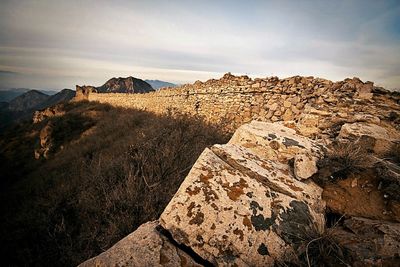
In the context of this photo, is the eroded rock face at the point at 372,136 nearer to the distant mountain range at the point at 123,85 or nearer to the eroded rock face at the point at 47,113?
the eroded rock face at the point at 47,113

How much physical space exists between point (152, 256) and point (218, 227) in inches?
18.1

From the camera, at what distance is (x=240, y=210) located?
156cm

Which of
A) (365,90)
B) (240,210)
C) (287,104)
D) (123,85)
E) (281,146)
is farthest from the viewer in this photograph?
(123,85)

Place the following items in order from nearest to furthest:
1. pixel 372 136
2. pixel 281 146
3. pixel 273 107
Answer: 1. pixel 281 146
2. pixel 372 136
3. pixel 273 107

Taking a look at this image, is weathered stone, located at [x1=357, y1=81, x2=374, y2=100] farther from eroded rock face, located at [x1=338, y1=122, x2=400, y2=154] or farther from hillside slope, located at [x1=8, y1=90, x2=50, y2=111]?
hillside slope, located at [x1=8, y1=90, x2=50, y2=111]

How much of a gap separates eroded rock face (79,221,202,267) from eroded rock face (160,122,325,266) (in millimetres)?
85

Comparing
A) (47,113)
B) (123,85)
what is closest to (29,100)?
(123,85)

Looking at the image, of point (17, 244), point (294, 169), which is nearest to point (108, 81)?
point (17, 244)

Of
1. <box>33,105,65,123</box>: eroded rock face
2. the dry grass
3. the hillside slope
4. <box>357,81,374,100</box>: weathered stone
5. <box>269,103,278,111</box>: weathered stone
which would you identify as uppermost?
<box>357,81,374,100</box>: weathered stone

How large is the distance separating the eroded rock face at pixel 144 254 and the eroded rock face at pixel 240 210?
0.28 ft

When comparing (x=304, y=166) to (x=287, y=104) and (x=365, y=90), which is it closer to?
(x=365, y=90)

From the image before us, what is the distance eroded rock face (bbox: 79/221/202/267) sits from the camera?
4.22 feet

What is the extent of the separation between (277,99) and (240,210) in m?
6.52

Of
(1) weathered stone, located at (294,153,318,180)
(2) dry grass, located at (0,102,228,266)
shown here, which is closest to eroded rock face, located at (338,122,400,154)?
(1) weathered stone, located at (294,153,318,180)
